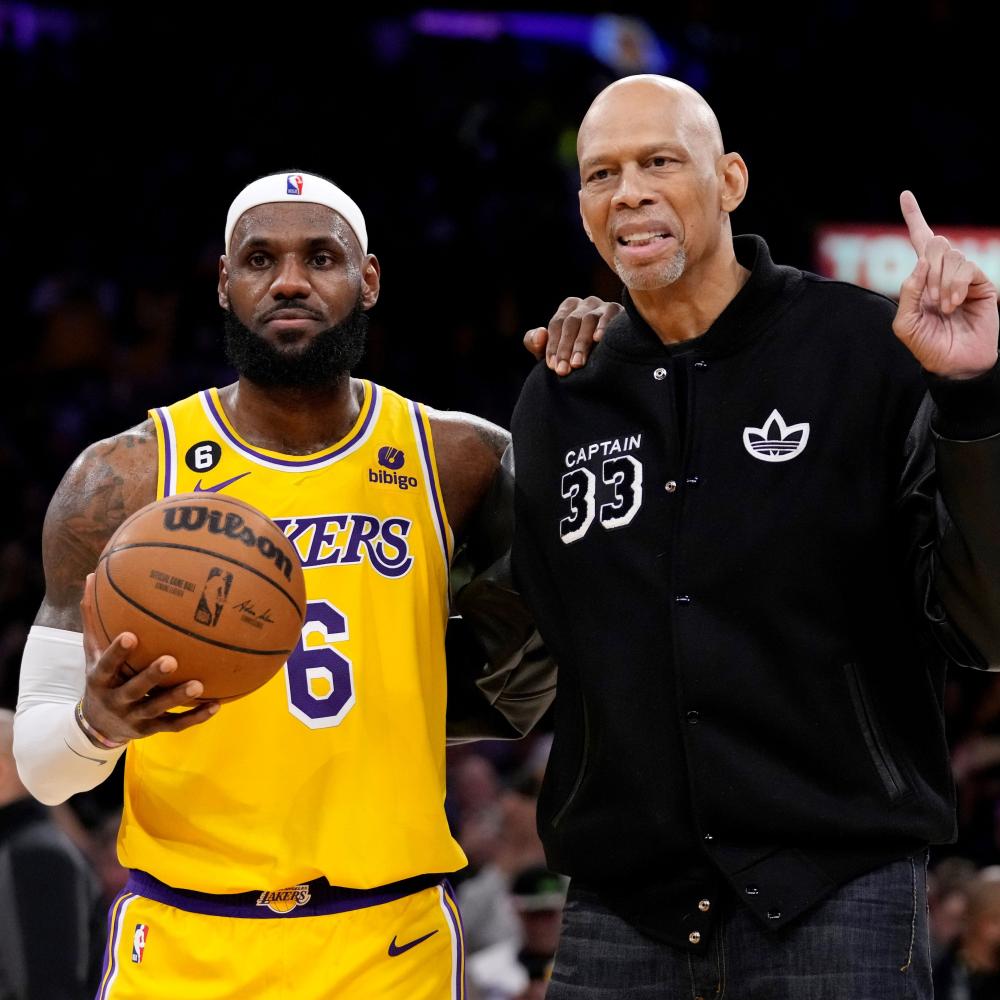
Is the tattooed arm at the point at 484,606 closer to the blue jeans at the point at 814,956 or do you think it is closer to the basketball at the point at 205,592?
the basketball at the point at 205,592

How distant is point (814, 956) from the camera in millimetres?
3031

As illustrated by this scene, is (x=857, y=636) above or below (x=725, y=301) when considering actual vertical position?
below

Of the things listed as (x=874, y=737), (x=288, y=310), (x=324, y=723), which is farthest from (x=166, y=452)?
(x=874, y=737)

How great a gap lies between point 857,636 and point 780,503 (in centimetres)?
28

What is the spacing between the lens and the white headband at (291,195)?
398 cm

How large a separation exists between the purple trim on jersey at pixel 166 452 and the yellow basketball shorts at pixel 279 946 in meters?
0.86

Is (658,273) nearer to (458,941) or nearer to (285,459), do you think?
(285,459)

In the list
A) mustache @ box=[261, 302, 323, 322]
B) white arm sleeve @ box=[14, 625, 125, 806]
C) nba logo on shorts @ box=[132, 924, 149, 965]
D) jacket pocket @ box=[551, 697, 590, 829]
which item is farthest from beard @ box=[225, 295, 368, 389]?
nba logo on shorts @ box=[132, 924, 149, 965]

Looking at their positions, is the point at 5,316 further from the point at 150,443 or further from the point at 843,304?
the point at 843,304

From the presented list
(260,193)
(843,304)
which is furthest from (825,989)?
(260,193)

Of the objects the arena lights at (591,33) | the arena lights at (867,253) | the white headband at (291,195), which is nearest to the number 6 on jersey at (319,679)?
the white headband at (291,195)

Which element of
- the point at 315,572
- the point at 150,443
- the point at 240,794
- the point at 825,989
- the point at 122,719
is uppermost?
the point at 150,443

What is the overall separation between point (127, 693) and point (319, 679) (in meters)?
0.61

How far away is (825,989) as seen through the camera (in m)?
3.01
